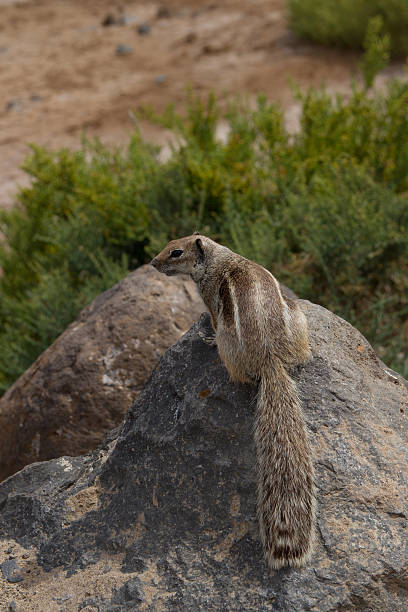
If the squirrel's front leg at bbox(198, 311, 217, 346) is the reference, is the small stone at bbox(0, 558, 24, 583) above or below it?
below

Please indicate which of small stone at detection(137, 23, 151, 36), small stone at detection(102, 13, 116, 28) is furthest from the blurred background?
Answer: small stone at detection(102, 13, 116, 28)

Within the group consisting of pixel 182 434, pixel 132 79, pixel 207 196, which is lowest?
pixel 132 79

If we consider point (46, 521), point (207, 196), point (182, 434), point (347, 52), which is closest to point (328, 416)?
point (182, 434)

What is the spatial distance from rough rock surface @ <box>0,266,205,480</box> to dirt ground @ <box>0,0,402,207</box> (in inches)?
223

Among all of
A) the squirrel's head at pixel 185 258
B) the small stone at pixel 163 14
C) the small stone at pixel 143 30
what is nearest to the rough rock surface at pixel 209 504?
the squirrel's head at pixel 185 258

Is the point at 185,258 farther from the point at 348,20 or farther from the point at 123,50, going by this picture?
the point at 123,50

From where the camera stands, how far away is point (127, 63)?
1470cm

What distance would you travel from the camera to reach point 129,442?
10.1 feet

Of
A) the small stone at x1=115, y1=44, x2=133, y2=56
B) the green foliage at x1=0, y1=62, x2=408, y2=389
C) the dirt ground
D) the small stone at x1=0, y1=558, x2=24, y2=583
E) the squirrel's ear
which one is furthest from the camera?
the small stone at x1=115, y1=44, x2=133, y2=56

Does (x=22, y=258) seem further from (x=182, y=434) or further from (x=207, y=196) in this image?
(x=182, y=434)

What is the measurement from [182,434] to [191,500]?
28 cm

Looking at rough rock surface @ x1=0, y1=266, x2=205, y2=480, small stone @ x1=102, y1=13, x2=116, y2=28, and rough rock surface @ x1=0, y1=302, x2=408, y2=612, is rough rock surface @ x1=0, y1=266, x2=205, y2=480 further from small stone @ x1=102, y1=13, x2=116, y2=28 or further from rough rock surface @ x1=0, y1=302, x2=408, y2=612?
small stone @ x1=102, y1=13, x2=116, y2=28

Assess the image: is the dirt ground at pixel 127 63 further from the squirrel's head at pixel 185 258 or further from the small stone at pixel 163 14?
the squirrel's head at pixel 185 258

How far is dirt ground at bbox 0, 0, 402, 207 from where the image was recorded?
11727 millimetres
